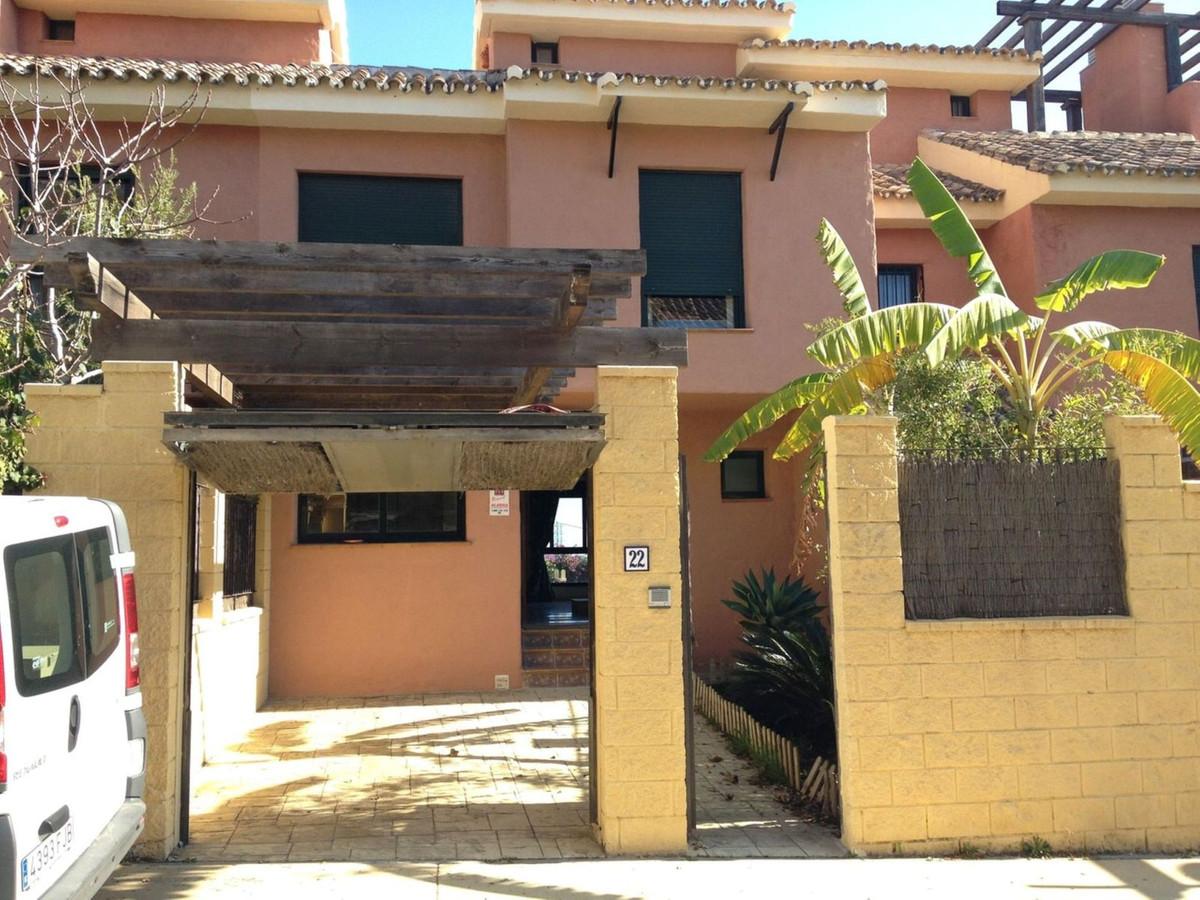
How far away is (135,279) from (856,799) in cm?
561

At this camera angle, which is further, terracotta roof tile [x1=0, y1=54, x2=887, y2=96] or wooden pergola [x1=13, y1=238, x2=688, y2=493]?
terracotta roof tile [x1=0, y1=54, x2=887, y2=96]

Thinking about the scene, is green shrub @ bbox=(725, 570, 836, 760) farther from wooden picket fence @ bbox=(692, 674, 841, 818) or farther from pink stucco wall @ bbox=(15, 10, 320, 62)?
pink stucco wall @ bbox=(15, 10, 320, 62)

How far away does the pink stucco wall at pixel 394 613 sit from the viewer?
12.7 m

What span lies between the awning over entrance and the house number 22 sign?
0.68m

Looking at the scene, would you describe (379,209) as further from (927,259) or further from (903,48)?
(903,48)

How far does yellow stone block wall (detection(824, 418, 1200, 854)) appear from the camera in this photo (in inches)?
274

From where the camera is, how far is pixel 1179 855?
23.3 ft

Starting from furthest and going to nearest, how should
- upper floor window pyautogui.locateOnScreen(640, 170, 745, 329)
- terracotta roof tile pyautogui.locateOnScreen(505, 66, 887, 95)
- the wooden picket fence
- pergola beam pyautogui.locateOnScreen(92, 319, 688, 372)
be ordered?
upper floor window pyautogui.locateOnScreen(640, 170, 745, 329) < terracotta roof tile pyautogui.locateOnScreen(505, 66, 887, 95) < the wooden picket fence < pergola beam pyautogui.locateOnScreen(92, 319, 688, 372)

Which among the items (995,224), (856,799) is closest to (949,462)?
(856,799)

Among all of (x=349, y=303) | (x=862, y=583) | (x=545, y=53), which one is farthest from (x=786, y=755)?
(x=545, y=53)

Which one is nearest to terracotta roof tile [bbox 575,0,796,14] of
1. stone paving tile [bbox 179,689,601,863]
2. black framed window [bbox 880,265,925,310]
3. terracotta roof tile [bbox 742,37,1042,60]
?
terracotta roof tile [bbox 742,37,1042,60]

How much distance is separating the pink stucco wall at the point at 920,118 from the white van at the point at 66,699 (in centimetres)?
1634

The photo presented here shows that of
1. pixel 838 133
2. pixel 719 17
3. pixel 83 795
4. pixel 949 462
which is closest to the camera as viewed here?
pixel 83 795

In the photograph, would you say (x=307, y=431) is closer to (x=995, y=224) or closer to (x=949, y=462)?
(x=949, y=462)
